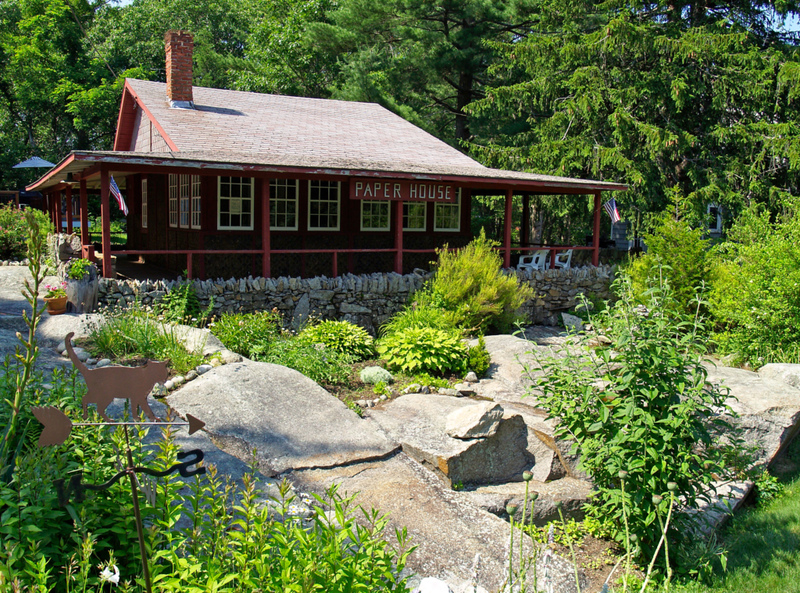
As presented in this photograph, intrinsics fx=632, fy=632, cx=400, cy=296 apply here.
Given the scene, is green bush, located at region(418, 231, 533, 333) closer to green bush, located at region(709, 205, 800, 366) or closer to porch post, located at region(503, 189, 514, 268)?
porch post, located at region(503, 189, 514, 268)

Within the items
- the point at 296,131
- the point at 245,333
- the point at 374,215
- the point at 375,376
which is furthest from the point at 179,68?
the point at 375,376

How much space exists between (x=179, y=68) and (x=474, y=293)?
9897 mm

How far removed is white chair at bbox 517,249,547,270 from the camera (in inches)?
627

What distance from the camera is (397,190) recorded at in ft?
43.4

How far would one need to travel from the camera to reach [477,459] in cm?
655

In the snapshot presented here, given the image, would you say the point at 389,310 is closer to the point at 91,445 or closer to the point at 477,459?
the point at 477,459

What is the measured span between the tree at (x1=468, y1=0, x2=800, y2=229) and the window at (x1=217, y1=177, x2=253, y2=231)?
1176cm

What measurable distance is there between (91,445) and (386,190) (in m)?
10.3

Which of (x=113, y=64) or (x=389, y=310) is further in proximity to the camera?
(x=113, y=64)

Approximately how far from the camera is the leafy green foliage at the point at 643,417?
4.79m

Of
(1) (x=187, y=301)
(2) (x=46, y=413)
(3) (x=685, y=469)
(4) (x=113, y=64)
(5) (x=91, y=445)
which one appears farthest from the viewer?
(4) (x=113, y=64)

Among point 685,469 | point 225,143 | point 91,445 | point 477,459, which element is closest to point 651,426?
point 685,469

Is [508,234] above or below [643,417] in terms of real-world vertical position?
above

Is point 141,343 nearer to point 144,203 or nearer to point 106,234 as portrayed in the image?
point 106,234
